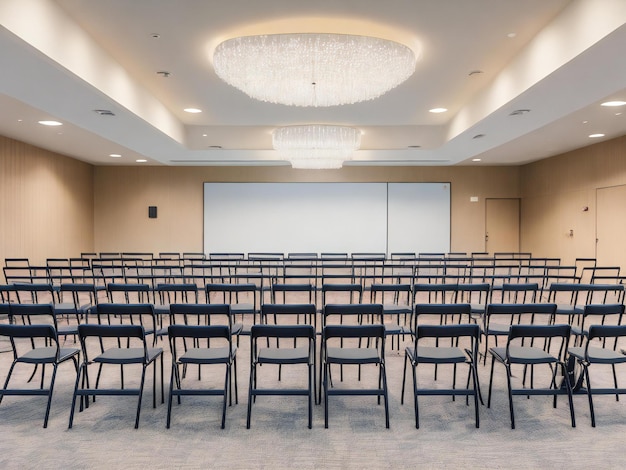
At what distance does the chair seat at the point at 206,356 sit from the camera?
3770 mm

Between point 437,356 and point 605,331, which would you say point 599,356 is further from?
point 437,356

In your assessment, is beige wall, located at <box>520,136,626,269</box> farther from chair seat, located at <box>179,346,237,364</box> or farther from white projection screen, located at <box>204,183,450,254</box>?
chair seat, located at <box>179,346,237,364</box>

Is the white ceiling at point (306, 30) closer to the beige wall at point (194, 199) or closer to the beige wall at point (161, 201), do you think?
the beige wall at point (194, 199)

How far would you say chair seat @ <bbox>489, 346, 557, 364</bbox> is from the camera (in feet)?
12.3

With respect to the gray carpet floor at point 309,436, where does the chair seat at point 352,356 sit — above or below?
above

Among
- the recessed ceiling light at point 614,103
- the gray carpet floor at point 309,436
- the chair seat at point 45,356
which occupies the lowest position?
the gray carpet floor at point 309,436

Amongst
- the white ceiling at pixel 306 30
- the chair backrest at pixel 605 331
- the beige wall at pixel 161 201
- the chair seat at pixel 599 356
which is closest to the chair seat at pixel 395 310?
the chair seat at pixel 599 356

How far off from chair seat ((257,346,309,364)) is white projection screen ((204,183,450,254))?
459 inches

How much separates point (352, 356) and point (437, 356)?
0.72 meters

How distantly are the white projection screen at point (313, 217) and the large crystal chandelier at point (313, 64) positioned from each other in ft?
30.9

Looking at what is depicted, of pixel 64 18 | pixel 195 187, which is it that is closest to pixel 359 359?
pixel 64 18

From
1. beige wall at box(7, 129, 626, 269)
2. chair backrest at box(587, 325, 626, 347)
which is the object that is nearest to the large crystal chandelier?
chair backrest at box(587, 325, 626, 347)

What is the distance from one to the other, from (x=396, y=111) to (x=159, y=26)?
5.68 metres

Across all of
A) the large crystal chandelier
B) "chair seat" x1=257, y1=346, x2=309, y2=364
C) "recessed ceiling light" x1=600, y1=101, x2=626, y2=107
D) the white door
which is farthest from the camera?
the white door
